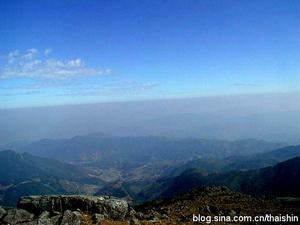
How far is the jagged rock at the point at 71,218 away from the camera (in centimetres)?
2698

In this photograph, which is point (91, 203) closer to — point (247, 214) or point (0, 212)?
point (0, 212)

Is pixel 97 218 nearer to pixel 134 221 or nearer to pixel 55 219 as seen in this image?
pixel 134 221

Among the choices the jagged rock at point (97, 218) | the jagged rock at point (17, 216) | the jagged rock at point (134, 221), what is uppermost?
the jagged rock at point (17, 216)

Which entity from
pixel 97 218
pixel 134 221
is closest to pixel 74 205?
pixel 97 218

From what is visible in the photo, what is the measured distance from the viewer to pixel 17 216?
29.1m

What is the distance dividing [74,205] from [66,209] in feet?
2.72

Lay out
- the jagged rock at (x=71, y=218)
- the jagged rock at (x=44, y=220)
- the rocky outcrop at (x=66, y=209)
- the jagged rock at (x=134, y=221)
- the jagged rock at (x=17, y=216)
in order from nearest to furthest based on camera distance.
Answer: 1. the jagged rock at (x=44, y=220)
2. the jagged rock at (x=71, y=218)
3. the jagged rock at (x=17, y=216)
4. the rocky outcrop at (x=66, y=209)
5. the jagged rock at (x=134, y=221)

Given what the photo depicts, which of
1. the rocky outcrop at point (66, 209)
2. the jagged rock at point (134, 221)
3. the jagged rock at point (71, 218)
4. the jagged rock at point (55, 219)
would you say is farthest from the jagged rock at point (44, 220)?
the jagged rock at point (134, 221)

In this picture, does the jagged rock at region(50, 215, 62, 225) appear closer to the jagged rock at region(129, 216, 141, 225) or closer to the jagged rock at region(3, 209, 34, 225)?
the jagged rock at region(3, 209, 34, 225)

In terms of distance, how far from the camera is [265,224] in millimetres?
30281

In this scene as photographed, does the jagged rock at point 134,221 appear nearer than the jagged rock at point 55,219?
No

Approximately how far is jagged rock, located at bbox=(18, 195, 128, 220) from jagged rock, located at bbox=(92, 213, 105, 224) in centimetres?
126

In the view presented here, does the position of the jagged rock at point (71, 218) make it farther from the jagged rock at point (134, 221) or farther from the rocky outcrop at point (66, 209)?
the jagged rock at point (134, 221)

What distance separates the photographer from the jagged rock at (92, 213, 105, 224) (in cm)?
2832
